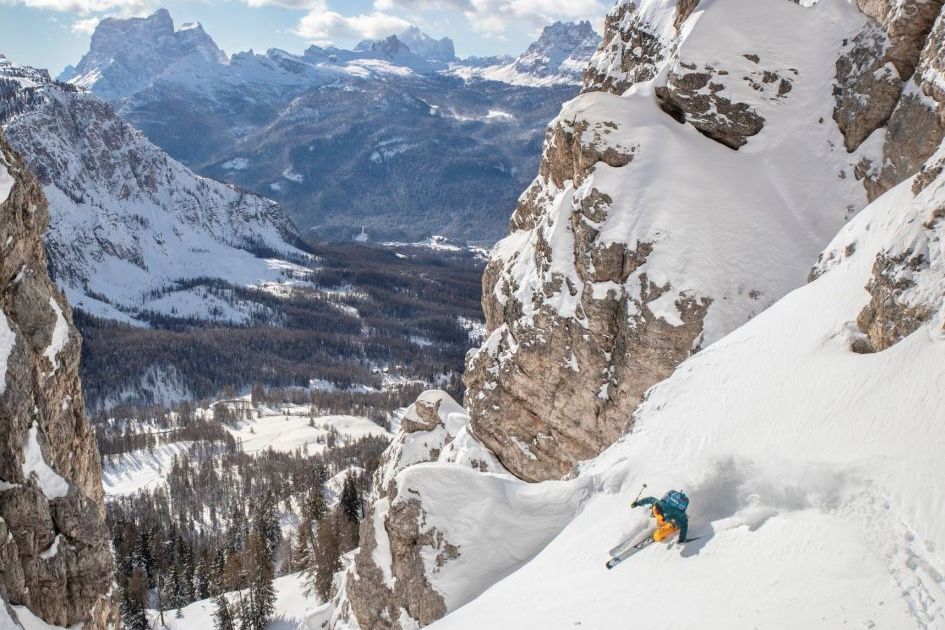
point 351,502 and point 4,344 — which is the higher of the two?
point 4,344

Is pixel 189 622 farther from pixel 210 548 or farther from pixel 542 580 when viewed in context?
pixel 542 580

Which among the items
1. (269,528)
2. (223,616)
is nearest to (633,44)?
(223,616)

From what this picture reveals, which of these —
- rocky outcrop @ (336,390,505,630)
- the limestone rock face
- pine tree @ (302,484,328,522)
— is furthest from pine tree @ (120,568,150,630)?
the limestone rock face

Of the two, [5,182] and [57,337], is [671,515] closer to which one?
[57,337]

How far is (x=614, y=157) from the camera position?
36938 millimetres

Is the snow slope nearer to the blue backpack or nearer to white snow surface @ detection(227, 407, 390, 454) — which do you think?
the blue backpack

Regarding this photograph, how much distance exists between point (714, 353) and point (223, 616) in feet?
176

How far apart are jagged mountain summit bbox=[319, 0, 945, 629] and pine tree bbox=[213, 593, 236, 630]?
15.1 meters

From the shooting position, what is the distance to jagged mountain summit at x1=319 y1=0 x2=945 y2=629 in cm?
1528

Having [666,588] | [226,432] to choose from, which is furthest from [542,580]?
[226,432]

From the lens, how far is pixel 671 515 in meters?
17.1

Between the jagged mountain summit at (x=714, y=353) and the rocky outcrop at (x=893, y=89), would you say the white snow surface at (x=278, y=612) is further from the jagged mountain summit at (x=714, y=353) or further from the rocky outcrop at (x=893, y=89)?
the rocky outcrop at (x=893, y=89)

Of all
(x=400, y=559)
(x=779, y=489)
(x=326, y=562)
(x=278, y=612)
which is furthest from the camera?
(x=278, y=612)

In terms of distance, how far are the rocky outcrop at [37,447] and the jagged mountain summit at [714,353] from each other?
12203mm
